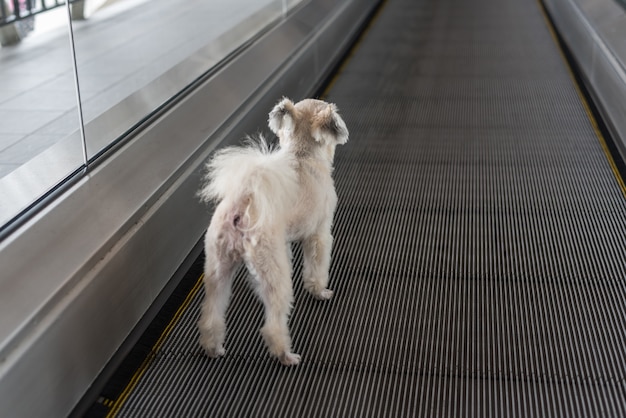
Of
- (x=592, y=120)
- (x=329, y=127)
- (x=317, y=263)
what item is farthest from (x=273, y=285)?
(x=592, y=120)

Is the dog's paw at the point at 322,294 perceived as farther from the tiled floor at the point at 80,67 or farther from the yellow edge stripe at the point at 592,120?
the yellow edge stripe at the point at 592,120

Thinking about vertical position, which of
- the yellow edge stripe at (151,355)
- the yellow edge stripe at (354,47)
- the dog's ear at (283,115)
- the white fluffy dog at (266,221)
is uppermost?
the dog's ear at (283,115)

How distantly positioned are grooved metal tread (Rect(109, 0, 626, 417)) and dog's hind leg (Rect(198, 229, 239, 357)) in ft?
0.42

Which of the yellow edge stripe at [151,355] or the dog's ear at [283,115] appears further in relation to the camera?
the dog's ear at [283,115]

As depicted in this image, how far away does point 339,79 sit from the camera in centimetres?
800

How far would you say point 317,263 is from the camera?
12.0 ft

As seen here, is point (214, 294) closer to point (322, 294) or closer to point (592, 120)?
point (322, 294)

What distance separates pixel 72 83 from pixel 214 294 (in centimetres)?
135

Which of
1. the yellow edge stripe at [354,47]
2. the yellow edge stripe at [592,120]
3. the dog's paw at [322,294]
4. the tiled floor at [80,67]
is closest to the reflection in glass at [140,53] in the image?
the tiled floor at [80,67]

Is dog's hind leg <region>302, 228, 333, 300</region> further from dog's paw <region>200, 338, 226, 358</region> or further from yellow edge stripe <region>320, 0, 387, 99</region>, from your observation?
yellow edge stripe <region>320, 0, 387, 99</region>

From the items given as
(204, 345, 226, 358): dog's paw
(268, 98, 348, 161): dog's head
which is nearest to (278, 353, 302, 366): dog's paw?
(204, 345, 226, 358): dog's paw

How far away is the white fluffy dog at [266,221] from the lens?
292 centimetres

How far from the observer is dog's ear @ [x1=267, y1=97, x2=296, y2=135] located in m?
3.48

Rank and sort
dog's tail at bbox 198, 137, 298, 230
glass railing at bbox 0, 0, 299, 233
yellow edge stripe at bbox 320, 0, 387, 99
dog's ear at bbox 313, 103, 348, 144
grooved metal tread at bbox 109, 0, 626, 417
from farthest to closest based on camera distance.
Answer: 1. yellow edge stripe at bbox 320, 0, 387, 99
2. dog's ear at bbox 313, 103, 348, 144
3. glass railing at bbox 0, 0, 299, 233
4. grooved metal tread at bbox 109, 0, 626, 417
5. dog's tail at bbox 198, 137, 298, 230
